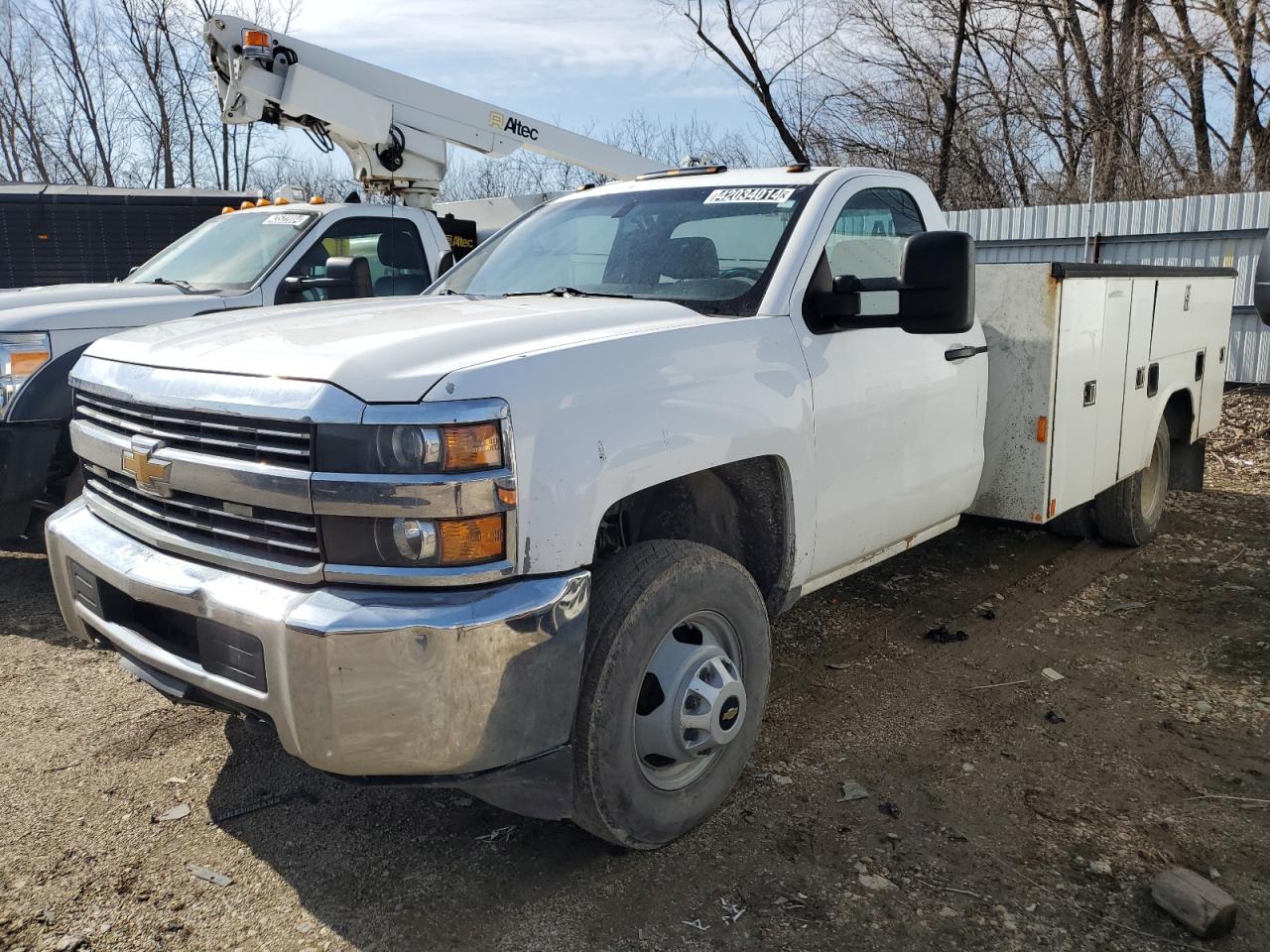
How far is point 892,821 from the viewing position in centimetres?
315

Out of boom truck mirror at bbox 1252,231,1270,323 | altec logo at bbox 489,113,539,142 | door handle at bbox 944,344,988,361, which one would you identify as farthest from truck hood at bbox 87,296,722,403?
altec logo at bbox 489,113,539,142

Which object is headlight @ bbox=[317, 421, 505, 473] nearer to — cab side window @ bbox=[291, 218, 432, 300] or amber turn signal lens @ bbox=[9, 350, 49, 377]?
amber turn signal lens @ bbox=[9, 350, 49, 377]

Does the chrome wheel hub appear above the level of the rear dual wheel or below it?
above

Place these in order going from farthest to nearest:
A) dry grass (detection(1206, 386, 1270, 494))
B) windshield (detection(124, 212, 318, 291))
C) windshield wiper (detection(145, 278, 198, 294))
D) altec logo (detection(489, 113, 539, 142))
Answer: altec logo (detection(489, 113, 539, 142)), dry grass (detection(1206, 386, 1270, 494)), windshield (detection(124, 212, 318, 291)), windshield wiper (detection(145, 278, 198, 294))

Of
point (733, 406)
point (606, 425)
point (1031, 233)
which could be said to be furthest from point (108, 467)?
point (1031, 233)

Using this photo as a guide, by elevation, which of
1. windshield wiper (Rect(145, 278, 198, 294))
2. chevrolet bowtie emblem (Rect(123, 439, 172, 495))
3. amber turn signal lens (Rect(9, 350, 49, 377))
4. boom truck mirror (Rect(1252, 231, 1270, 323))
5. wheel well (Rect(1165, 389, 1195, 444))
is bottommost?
wheel well (Rect(1165, 389, 1195, 444))

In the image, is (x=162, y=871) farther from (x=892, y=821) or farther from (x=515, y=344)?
(x=892, y=821)

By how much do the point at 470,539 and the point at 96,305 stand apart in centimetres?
391

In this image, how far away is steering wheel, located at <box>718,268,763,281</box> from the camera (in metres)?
3.48

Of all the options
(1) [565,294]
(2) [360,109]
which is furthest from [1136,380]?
(2) [360,109]

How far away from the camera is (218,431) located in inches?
103

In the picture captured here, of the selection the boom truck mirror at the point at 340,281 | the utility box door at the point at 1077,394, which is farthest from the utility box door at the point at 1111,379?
the boom truck mirror at the point at 340,281

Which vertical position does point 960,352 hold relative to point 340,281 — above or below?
below

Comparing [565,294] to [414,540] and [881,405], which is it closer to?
[881,405]
